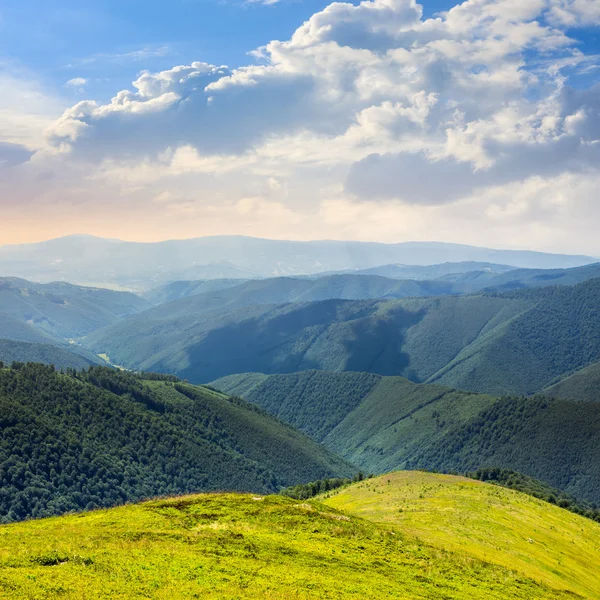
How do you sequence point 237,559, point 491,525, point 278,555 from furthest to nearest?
1. point 491,525
2. point 278,555
3. point 237,559

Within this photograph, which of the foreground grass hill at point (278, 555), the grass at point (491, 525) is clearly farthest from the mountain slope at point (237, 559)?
the grass at point (491, 525)

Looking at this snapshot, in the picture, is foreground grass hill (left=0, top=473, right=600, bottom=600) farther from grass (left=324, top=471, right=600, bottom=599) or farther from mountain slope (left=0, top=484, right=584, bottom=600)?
grass (left=324, top=471, right=600, bottom=599)

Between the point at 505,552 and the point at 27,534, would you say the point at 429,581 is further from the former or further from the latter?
the point at 27,534

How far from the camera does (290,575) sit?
45.3 metres

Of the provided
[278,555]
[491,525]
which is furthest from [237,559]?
[491,525]

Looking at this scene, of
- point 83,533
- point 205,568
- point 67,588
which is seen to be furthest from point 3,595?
point 83,533

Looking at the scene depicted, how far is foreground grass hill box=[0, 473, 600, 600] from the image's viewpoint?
40688mm

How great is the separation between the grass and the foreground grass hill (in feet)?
1.36

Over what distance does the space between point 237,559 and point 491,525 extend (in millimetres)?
58499

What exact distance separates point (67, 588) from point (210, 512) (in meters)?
29.6

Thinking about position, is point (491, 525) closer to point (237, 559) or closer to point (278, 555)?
point (278, 555)

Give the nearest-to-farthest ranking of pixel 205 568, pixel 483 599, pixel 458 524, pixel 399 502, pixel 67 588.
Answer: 1. pixel 67 588
2. pixel 205 568
3. pixel 483 599
4. pixel 458 524
5. pixel 399 502

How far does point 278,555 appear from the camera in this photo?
5103 cm

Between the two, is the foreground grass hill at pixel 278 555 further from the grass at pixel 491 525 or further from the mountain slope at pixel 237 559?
the grass at pixel 491 525
